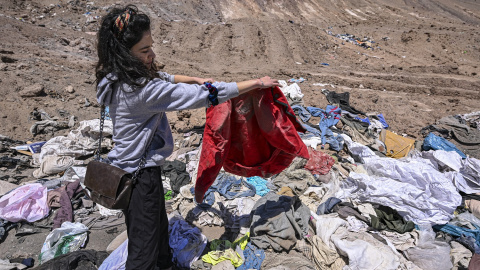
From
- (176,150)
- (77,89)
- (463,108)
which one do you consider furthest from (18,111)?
(463,108)

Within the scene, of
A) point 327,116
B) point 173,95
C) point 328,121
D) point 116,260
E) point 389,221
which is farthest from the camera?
point 327,116

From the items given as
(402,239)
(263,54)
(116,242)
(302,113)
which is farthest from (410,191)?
(263,54)

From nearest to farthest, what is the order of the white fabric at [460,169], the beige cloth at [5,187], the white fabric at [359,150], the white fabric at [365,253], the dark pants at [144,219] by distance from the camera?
the dark pants at [144,219] < the white fabric at [365,253] < the beige cloth at [5,187] < the white fabric at [460,169] < the white fabric at [359,150]

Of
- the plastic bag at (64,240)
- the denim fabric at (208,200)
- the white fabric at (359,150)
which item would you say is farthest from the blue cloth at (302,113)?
the plastic bag at (64,240)

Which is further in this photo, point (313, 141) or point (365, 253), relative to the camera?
point (313, 141)

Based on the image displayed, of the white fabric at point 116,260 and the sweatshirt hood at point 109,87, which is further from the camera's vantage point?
the white fabric at point 116,260

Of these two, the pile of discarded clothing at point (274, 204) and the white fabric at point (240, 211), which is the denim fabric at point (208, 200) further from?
the white fabric at point (240, 211)

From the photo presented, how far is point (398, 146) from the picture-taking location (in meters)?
4.68

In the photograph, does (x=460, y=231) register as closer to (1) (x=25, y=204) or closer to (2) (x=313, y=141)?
(2) (x=313, y=141)

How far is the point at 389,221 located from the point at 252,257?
159 centimetres

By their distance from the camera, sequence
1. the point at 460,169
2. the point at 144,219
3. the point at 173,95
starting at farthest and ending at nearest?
the point at 460,169 < the point at 144,219 < the point at 173,95

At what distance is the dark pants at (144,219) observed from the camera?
1771 mm

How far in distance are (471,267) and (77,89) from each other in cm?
684

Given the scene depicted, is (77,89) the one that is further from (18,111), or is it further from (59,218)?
(59,218)
